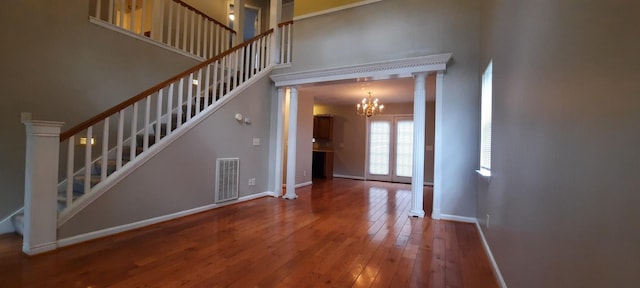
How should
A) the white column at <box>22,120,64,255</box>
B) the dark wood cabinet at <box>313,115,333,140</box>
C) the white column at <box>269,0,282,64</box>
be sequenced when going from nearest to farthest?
1. the white column at <box>22,120,64,255</box>
2. the white column at <box>269,0,282,64</box>
3. the dark wood cabinet at <box>313,115,333,140</box>

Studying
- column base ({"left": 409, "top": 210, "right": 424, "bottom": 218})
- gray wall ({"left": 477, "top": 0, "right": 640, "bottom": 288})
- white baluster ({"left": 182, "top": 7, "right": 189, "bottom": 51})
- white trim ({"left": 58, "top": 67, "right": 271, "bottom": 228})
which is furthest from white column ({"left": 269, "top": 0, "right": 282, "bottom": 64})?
gray wall ({"left": 477, "top": 0, "right": 640, "bottom": 288})

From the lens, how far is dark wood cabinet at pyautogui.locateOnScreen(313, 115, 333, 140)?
8.46 meters

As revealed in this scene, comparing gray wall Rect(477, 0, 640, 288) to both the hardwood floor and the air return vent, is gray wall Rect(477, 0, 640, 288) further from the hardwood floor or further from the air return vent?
the air return vent

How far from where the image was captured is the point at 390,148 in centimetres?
806

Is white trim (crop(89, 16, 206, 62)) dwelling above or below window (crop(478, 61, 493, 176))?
above

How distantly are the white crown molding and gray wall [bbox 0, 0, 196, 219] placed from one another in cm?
247

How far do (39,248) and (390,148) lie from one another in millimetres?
7349

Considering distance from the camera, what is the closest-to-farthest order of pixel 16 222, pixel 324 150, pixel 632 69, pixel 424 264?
pixel 632 69, pixel 424 264, pixel 16 222, pixel 324 150

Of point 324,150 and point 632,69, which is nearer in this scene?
point 632,69

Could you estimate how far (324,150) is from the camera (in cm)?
847

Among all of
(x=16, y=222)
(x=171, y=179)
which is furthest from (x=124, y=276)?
(x=16, y=222)

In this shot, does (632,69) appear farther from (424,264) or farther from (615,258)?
(424,264)

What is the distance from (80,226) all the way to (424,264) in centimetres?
332

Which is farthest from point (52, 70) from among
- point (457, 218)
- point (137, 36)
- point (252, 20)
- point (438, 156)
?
point (252, 20)
